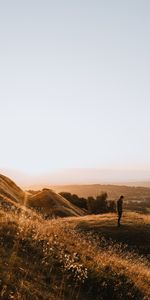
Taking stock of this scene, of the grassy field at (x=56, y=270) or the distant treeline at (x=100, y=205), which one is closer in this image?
the grassy field at (x=56, y=270)

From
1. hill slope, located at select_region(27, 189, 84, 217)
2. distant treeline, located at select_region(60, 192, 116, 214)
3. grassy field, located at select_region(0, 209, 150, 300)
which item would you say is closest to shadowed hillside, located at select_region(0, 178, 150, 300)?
grassy field, located at select_region(0, 209, 150, 300)

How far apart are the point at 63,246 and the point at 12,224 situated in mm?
1708

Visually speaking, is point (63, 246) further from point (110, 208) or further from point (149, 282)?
point (110, 208)

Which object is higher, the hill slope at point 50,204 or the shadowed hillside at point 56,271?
the hill slope at point 50,204

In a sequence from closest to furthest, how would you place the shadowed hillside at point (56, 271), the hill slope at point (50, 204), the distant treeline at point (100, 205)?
1. the shadowed hillside at point (56, 271)
2. the hill slope at point (50, 204)
3. the distant treeline at point (100, 205)

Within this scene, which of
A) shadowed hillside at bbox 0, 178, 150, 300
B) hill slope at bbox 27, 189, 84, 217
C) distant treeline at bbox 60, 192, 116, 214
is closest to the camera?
shadowed hillside at bbox 0, 178, 150, 300

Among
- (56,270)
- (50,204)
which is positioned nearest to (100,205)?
(50,204)

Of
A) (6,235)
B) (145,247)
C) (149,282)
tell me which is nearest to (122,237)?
(145,247)

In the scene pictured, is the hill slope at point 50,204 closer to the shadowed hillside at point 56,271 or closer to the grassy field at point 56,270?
the shadowed hillside at point 56,271

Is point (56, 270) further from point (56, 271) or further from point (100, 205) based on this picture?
point (100, 205)

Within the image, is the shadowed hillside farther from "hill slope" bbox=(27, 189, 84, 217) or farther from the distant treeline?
the distant treeline

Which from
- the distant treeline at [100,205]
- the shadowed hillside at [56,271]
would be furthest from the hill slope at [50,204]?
the shadowed hillside at [56,271]

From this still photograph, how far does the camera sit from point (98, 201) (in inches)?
2510

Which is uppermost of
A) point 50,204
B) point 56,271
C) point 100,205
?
point 100,205
